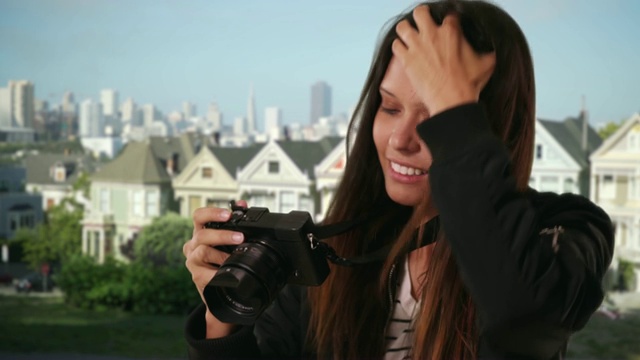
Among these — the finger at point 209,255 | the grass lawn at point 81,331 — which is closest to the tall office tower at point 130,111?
the grass lawn at point 81,331

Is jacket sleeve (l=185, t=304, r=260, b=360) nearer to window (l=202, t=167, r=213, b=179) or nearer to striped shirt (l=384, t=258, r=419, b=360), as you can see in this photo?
striped shirt (l=384, t=258, r=419, b=360)

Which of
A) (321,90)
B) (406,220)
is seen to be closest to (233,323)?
(406,220)

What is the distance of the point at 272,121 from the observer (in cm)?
393

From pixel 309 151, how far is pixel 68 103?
132cm

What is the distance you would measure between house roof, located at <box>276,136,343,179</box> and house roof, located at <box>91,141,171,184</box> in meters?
0.65

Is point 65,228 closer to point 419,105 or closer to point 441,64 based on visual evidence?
point 419,105

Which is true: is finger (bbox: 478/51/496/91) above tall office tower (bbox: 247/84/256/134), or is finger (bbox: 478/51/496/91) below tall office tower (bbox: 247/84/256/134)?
below

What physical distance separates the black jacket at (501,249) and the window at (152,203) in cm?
352

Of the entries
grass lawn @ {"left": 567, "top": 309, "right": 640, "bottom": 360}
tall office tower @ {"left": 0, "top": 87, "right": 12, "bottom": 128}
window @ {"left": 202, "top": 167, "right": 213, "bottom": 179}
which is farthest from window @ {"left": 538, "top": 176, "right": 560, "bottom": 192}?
tall office tower @ {"left": 0, "top": 87, "right": 12, "bottom": 128}

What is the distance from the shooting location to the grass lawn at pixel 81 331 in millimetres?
4020

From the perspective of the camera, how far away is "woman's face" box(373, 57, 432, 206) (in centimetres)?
72

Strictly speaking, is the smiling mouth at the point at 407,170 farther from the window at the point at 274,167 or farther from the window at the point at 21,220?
the window at the point at 21,220

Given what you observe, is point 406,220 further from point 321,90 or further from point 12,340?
point 12,340

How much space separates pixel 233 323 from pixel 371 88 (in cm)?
26
